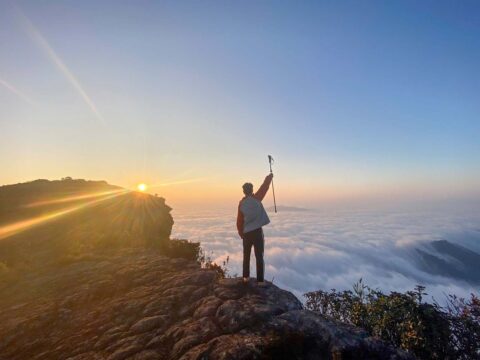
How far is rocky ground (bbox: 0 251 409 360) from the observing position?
15.7 ft

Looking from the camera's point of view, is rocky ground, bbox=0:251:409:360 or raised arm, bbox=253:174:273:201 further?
raised arm, bbox=253:174:273:201

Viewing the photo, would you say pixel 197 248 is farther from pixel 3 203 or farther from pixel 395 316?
pixel 3 203

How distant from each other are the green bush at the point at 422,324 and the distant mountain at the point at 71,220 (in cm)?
1312

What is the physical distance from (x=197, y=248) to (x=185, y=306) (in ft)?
32.1

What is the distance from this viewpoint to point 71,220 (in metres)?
18.5

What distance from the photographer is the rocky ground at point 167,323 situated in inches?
188

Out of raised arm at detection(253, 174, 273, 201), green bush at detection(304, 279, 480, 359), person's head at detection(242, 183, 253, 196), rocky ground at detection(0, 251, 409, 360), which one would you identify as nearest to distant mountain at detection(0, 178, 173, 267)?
rocky ground at detection(0, 251, 409, 360)

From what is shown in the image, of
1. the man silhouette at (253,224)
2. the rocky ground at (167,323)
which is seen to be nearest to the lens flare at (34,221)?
the rocky ground at (167,323)

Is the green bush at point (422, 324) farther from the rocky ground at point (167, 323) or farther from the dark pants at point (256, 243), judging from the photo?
the dark pants at point (256, 243)

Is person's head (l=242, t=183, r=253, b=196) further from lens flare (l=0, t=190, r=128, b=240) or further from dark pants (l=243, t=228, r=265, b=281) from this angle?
lens flare (l=0, t=190, r=128, b=240)

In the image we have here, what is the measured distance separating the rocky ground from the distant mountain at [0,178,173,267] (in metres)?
5.34

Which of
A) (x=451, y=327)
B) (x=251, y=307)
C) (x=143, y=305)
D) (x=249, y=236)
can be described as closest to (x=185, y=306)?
(x=143, y=305)

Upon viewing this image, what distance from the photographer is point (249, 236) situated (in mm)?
7715

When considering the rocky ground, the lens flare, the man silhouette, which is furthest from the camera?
the lens flare
